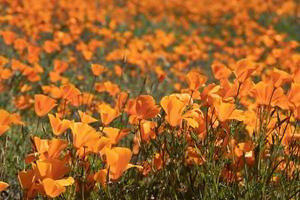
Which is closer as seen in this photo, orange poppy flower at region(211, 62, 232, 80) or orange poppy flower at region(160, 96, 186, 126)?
orange poppy flower at region(160, 96, 186, 126)

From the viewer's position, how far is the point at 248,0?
12.8m

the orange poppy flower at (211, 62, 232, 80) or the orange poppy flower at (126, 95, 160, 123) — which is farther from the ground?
the orange poppy flower at (211, 62, 232, 80)

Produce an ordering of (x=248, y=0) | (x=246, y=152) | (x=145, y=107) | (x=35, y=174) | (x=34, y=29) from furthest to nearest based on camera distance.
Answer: (x=248, y=0) → (x=34, y=29) → (x=246, y=152) → (x=145, y=107) → (x=35, y=174)

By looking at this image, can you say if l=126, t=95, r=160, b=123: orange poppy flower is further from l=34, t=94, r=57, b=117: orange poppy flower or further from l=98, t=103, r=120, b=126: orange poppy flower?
l=34, t=94, r=57, b=117: orange poppy flower

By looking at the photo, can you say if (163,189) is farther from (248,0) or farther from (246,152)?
(248,0)

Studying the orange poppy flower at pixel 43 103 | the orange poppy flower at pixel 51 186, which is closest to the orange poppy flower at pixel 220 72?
the orange poppy flower at pixel 43 103

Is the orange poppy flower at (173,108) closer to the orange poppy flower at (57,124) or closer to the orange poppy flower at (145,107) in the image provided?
the orange poppy flower at (145,107)

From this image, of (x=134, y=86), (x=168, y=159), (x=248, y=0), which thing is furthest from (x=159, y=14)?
(x=168, y=159)

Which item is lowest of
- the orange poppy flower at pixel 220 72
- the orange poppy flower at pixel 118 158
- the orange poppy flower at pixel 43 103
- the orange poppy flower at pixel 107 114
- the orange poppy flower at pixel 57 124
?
the orange poppy flower at pixel 118 158

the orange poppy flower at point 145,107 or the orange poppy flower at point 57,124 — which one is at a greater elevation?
the orange poppy flower at point 145,107

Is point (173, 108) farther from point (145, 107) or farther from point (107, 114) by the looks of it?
point (107, 114)

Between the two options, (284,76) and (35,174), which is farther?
(284,76)

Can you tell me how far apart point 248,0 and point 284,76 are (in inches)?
433

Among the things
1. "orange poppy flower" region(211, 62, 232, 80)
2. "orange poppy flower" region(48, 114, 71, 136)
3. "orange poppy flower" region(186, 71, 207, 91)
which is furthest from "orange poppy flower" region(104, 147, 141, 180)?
"orange poppy flower" region(211, 62, 232, 80)
